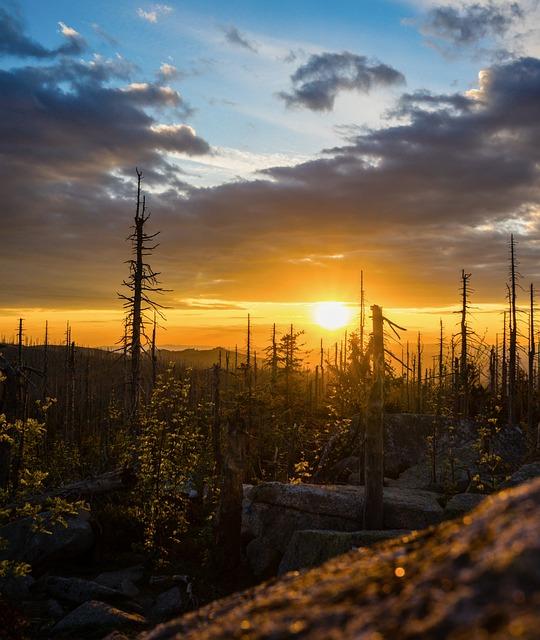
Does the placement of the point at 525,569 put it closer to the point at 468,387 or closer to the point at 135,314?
the point at 135,314

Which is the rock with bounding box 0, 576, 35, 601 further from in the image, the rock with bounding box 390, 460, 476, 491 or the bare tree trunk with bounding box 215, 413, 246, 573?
the rock with bounding box 390, 460, 476, 491

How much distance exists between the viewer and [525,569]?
117 centimetres

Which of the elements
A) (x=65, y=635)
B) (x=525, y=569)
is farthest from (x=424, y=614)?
(x=65, y=635)

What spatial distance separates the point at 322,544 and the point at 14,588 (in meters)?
8.51

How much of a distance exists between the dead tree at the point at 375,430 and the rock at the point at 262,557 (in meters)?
3.17

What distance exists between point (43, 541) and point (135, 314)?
12005 mm

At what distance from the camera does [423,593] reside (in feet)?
4.22

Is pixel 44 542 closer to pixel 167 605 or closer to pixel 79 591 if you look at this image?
pixel 79 591

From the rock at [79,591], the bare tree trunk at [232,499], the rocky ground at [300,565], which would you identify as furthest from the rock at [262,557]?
the rock at [79,591]

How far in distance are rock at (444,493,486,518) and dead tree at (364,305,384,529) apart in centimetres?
203

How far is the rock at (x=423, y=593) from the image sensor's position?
111 centimetres

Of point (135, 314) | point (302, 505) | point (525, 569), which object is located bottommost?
point (302, 505)

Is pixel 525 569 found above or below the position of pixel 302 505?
above

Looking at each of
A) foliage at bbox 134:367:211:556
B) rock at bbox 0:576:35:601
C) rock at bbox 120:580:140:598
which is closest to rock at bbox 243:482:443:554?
foliage at bbox 134:367:211:556
